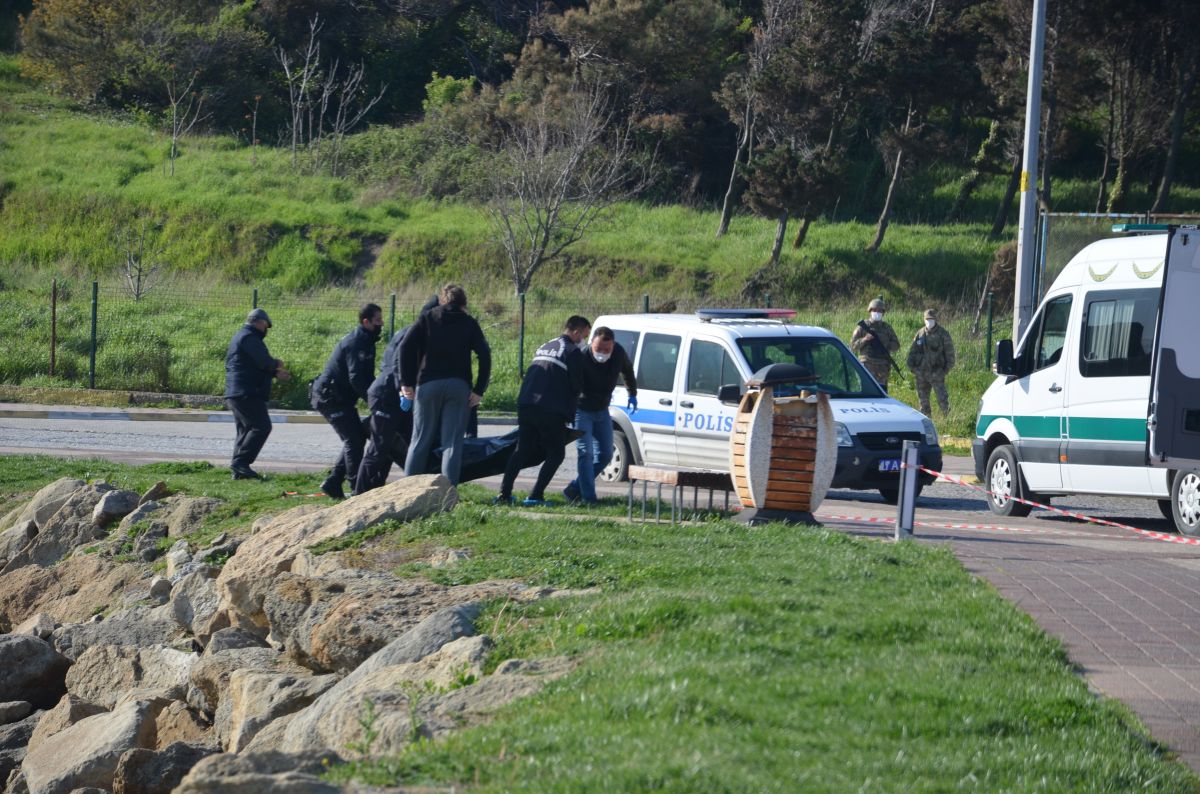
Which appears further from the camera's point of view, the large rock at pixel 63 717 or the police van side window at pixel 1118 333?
the police van side window at pixel 1118 333

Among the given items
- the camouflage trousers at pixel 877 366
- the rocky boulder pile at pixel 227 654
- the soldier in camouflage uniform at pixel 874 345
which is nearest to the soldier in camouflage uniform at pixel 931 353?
the soldier in camouflage uniform at pixel 874 345

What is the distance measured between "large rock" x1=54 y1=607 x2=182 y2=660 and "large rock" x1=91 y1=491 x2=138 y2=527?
2499 millimetres

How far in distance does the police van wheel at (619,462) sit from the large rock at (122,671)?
636 cm

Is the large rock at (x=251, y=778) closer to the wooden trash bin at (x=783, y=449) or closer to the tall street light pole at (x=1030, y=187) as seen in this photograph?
the wooden trash bin at (x=783, y=449)

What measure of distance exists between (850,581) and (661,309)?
23791 millimetres

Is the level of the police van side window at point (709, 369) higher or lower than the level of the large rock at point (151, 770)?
higher

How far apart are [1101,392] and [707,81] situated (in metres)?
35.0

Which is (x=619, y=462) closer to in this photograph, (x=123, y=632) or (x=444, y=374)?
(x=444, y=374)

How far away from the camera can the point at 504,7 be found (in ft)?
176

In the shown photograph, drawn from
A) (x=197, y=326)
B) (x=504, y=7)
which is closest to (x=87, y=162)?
(x=504, y=7)

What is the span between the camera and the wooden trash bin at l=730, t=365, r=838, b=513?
36.0 ft

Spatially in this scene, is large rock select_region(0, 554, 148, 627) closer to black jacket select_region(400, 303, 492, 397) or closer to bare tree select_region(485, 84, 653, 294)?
black jacket select_region(400, 303, 492, 397)

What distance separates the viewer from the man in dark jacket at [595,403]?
13.0m

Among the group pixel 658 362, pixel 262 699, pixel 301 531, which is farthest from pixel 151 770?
pixel 658 362
